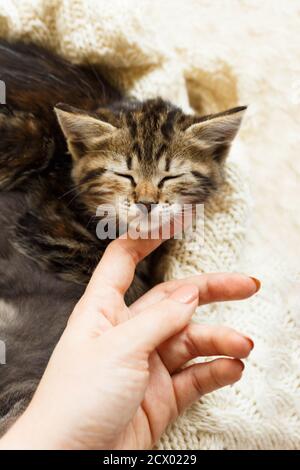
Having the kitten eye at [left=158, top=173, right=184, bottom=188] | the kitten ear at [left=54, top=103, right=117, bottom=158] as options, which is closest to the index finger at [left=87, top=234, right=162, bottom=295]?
the kitten eye at [left=158, top=173, right=184, bottom=188]

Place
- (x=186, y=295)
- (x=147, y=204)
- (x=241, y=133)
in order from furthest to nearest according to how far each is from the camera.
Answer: (x=241, y=133) < (x=147, y=204) < (x=186, y=295)

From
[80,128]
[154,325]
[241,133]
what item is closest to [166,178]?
[80,128]

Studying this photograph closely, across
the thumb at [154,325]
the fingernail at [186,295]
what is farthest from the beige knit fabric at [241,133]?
the thumb at [154,325]
